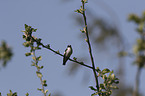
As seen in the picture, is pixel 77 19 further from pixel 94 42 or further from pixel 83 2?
pixel 83 2

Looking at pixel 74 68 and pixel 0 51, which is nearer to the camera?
pixel 0 51

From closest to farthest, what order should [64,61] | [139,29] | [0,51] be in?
[64,61]
[0,51]
[139,29]

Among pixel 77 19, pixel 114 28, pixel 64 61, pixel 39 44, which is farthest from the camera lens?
pixel 114 28

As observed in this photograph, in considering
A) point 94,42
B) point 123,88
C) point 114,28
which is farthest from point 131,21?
point 114,28

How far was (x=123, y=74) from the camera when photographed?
1007cm

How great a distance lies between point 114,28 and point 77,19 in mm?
1921

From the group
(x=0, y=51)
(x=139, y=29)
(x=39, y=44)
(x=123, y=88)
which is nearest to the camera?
(x=39, y=44)

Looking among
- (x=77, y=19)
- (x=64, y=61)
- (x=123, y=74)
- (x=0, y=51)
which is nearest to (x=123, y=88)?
(x=123, y=74)

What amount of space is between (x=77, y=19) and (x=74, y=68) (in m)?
2.26

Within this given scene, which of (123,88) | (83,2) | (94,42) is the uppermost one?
(94,42)

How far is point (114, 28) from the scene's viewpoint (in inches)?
486

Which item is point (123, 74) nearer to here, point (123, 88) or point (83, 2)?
point (123, 88)

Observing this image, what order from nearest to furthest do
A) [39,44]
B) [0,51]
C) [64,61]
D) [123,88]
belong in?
1. [39,44]
2. [64,61]
3. [0,51]
4. [123,88]

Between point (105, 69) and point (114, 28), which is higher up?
point (114, 28)
